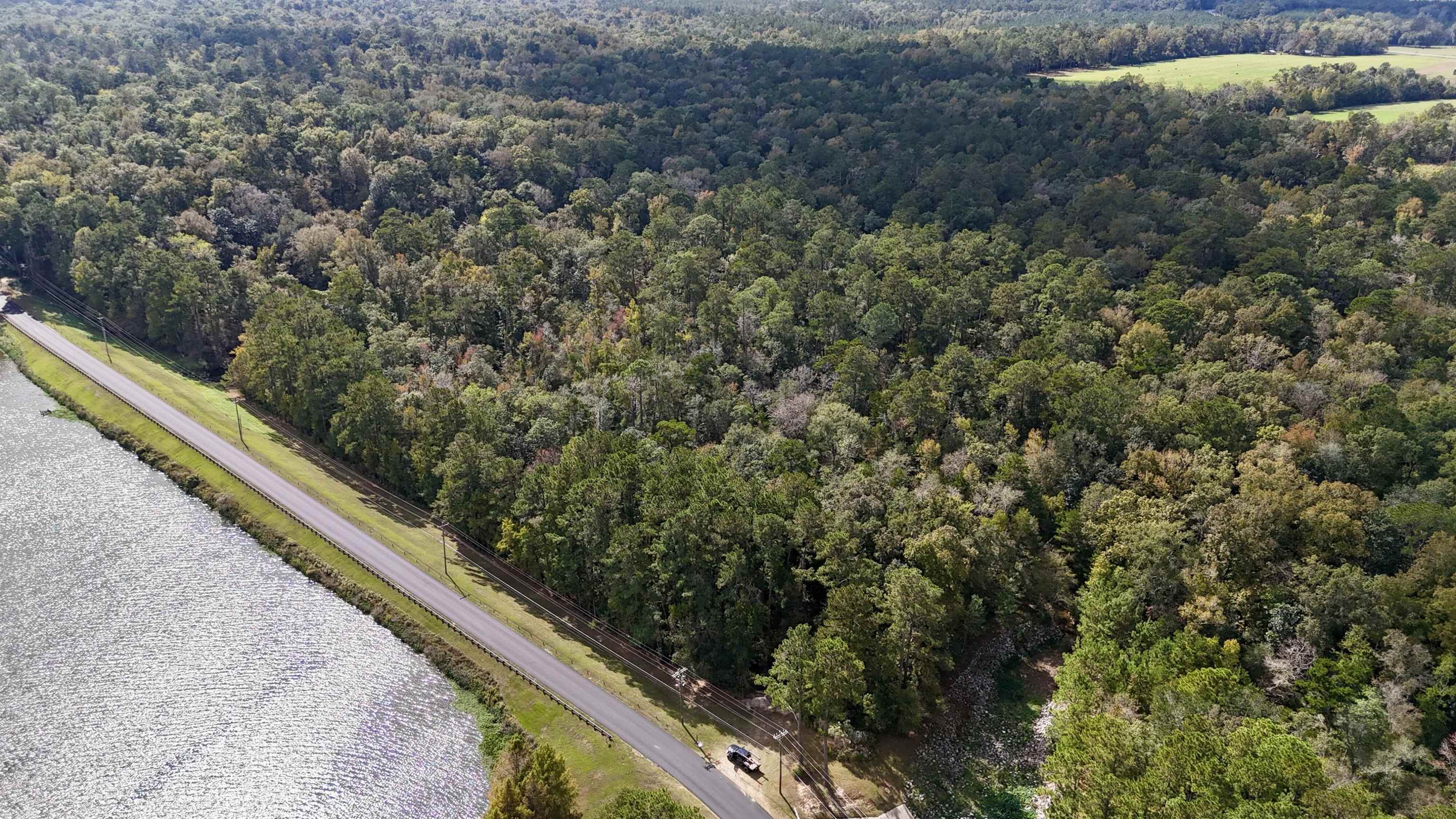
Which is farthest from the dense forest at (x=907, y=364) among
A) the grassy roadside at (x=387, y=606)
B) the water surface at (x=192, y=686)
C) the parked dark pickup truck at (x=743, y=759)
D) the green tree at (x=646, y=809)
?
the water surface at (x=192, y=686)

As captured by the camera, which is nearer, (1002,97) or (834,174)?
(834,174)

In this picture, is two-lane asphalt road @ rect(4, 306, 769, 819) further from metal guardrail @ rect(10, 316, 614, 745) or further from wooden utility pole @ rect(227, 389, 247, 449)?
wooden utility pole @ rect(227, 389, 247, 449)

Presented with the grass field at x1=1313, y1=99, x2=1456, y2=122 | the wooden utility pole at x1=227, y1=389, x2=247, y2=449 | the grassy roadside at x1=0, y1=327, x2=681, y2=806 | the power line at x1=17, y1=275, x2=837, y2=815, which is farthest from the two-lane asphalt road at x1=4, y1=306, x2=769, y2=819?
the grass field at x1=1313, y1=99, x2=1456, y2=122

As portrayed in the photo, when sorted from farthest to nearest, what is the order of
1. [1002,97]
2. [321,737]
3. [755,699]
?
[1002,97]
[755,699]
[321,737]

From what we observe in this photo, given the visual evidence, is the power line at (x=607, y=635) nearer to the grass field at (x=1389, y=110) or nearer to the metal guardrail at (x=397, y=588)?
the metal guardrail at (x=397, y=588)

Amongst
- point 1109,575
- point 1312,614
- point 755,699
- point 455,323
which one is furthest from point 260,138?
point 1312,614

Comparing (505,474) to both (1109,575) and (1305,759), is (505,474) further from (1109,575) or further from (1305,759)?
Answer: (1305,759)
